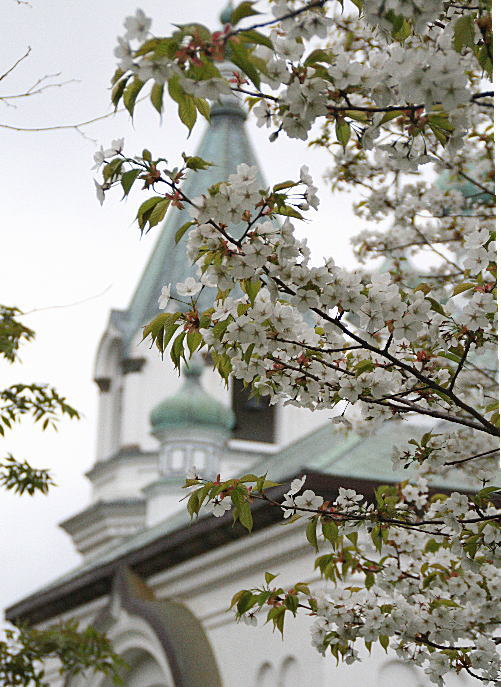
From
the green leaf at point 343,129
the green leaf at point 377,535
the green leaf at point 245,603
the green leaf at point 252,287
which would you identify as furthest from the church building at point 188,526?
the green leaf at point 343,129

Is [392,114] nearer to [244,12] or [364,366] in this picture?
[244,12]

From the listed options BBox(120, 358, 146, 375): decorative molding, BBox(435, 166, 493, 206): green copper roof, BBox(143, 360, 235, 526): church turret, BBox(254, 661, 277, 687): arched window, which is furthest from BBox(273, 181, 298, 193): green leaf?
BBox(120, 358, 146, 375): decorative molding

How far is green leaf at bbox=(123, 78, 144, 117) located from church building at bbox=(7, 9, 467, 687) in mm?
1897

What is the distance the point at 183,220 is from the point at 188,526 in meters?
8.31

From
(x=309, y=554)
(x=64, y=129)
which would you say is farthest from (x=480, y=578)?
(x=309, y=554)

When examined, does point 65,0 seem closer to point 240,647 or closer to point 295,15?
point 240,647

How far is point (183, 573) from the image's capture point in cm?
1059

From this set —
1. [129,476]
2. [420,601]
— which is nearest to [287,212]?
[420,601]

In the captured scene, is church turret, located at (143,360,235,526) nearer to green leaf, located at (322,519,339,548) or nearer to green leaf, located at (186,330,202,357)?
green leaf, located at (322,519,339,548)

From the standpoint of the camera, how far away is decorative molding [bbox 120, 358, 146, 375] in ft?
57.3

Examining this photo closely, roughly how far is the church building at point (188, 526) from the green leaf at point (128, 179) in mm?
1689

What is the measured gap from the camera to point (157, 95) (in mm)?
2201

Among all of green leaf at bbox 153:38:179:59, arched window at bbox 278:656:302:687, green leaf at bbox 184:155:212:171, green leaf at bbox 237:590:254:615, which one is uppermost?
green leaf at bbox 184:155:212:171

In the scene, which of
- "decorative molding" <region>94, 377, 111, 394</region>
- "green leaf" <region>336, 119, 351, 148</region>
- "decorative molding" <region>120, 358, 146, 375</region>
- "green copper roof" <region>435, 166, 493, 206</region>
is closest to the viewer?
"green leaf" <region>336, 119, 351, 148</region>
